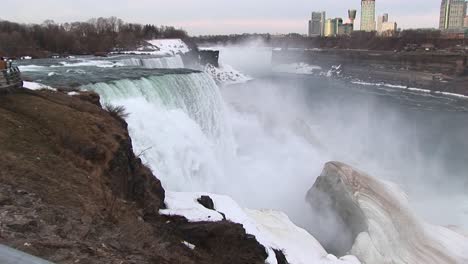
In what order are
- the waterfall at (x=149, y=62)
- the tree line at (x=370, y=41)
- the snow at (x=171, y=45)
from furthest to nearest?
the tree line at (x=370, y=41)
the snow at (x=171, y=45)
the waterfall at (x=149, y=62)

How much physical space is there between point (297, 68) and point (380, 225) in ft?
253

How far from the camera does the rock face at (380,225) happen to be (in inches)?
448

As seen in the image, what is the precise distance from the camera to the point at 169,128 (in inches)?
536

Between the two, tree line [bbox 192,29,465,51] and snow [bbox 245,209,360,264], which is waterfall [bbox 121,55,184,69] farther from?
tree line [bbox 192,29,465,51]

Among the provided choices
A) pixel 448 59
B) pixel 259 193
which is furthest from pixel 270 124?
pixel 448 59

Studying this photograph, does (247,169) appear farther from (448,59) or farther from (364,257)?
(448,59)

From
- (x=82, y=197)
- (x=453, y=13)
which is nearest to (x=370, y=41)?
(x=453, y=13)

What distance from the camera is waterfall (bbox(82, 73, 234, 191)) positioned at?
1223cm

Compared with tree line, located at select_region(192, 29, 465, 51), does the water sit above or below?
below

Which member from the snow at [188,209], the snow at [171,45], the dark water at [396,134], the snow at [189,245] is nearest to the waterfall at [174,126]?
the snow at [188,209]

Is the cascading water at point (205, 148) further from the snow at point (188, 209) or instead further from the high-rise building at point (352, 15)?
the high-rise building at point (352, 15)

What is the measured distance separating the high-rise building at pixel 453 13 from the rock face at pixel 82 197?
176 meters

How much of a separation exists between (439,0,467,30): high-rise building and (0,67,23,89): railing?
577 ft

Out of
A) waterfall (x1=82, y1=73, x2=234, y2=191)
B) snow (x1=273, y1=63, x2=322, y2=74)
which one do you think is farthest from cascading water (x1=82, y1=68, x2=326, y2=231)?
snow (x1=273, y1=63, x2=322, y2=74)
